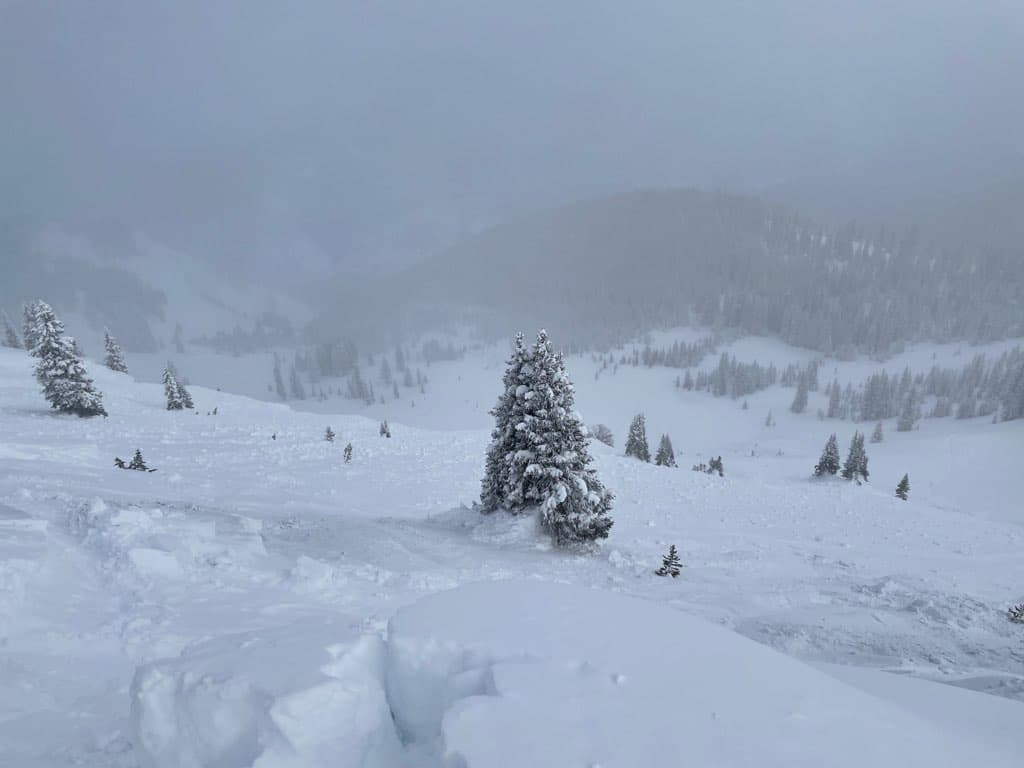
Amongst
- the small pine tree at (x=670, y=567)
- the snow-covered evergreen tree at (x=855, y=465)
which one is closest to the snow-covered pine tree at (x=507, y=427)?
the small pine tree at (x=670, y=567)

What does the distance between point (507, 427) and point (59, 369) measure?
98.4 ft

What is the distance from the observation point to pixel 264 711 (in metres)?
3.41

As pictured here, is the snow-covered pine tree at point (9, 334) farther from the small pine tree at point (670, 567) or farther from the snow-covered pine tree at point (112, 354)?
the small pine tree at point (670, 567)

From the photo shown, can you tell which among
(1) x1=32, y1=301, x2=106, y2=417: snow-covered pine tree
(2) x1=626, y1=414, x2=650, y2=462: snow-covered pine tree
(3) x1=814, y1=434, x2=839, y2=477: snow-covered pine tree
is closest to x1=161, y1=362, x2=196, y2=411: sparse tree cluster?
(1) x1=32, y1=301, x2=106, y2=417: snow-covered pine tree

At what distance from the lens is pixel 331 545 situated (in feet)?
39.1

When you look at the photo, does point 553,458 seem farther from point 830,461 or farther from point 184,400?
point 830,461

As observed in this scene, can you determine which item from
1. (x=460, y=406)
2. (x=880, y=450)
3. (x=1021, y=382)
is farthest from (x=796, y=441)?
(x=460, y=406)

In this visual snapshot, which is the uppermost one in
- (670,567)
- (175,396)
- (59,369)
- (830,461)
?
(59,369)

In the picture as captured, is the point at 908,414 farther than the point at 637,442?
Yes

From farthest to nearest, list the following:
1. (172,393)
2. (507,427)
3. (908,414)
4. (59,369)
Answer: (908,414), (172,393), (59,369), (507,427)

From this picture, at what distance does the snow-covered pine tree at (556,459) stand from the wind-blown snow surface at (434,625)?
0.96 m

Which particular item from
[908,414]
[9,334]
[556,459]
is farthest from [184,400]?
[908,414]

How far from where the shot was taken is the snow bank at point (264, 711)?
3.36 meters

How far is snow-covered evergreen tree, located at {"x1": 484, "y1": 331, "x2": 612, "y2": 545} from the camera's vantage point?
14438 mm
